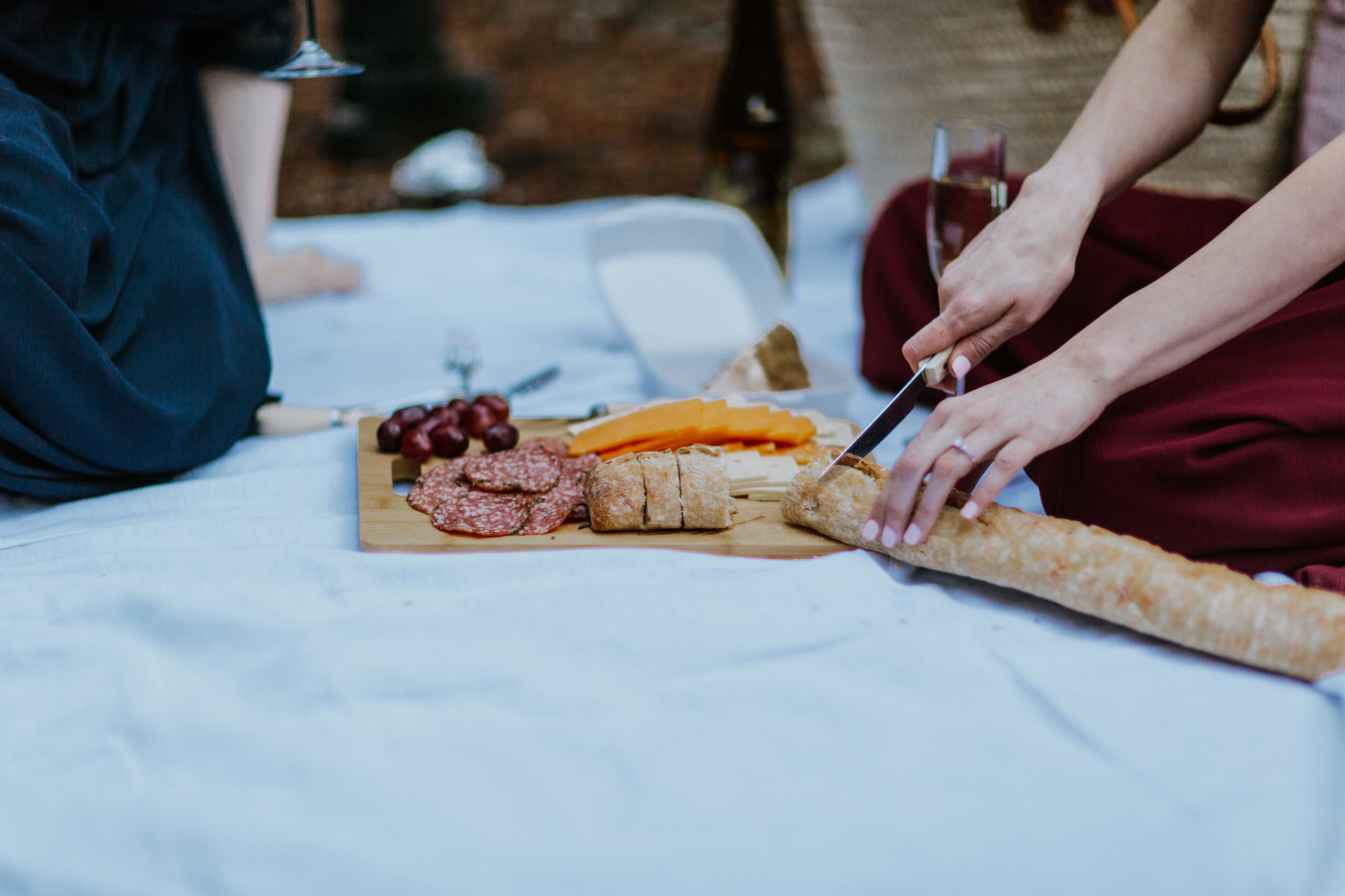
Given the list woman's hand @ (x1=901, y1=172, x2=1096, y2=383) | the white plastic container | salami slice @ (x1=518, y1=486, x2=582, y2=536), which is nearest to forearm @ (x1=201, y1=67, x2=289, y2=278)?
the white plastic container

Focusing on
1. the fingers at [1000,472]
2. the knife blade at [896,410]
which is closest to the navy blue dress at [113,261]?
the knife blade at [896,410]

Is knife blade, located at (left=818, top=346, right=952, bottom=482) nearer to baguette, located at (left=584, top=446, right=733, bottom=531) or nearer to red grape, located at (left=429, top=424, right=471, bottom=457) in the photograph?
baguette, located at (left=584, top=446, right=733, bottom=531)

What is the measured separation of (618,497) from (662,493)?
1.9 inches

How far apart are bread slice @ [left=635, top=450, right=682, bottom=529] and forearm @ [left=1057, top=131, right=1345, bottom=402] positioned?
402 mm

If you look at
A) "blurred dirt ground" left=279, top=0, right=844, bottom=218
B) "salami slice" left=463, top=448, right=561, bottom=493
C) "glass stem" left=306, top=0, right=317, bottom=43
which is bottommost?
"blurred dirt ground" left=279, top=0, right=844, bottom=218

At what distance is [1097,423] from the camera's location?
1.10 m

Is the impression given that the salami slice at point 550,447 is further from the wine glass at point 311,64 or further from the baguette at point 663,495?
the wine glass at point 311,64

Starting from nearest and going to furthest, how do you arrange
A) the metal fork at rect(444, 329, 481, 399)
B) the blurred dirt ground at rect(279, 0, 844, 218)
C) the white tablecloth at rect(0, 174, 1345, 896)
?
the white tablecloth at rect(0, 174, 1345, 896) < the metal fork at rect(444, 329, 481, 399) < the blurred dirt ground at rect(279, 0, 844, 218)

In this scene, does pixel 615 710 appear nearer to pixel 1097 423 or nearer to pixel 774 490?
pixel 774 490

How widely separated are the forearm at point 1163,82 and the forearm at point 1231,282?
0.26 metres

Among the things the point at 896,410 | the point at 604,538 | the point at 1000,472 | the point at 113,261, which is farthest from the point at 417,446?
the point at 1000,472

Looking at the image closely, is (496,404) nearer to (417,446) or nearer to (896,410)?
(417,446)

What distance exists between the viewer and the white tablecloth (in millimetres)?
770

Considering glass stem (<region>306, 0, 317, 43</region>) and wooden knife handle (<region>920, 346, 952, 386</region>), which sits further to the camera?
glass stem (<region>306, 0, 317, 43</region>)
